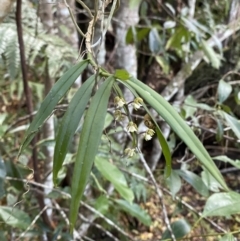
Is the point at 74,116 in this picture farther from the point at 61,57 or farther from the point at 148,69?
the point at 148,69

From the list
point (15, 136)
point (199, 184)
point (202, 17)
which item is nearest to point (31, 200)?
point (15, 136)

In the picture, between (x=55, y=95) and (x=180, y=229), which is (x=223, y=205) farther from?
(x=55, y=95)

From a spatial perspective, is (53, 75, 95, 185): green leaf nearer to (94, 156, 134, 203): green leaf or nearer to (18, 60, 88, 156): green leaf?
(18, 60, 88, 156): green leaf

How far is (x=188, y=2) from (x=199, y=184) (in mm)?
1077

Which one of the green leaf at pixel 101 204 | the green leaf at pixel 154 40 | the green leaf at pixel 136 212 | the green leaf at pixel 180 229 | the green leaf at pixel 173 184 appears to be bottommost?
the green leaf at pixel 136 212

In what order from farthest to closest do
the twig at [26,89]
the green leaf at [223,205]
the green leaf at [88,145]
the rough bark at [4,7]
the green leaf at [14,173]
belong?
the green leaf at [14,173] → the twig at [26,89] → the green leaf at [223,205] → the rough bark at [4,7] → the green leaf at [88,145]

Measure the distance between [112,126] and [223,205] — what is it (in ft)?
2.67

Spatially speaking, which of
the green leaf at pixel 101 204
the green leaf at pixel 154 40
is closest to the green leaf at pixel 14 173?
the green leaf at pixel 101 204

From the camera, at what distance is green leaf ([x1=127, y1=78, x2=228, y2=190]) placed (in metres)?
0.27

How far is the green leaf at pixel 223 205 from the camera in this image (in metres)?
0.52

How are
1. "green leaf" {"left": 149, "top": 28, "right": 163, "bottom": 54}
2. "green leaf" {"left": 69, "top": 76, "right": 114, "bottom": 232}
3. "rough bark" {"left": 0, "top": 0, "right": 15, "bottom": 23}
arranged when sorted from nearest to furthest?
"green leaf" {"left": 69, "top": 76, "right": 114, "bottom": 232}, "rough bark" {"left": 0, "top": 0, "right": 15, "bottom": 23}, "green leaf" {"left": 149, "top": 28, "right": 163, "bottom": 54}

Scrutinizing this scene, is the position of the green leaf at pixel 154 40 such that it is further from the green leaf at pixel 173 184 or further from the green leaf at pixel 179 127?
the green leaf at pixel 179 127

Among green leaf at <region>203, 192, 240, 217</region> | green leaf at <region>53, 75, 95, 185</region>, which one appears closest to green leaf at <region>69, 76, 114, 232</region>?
green leaf at <region>53, 75, 95, 185</region>

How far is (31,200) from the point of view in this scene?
1.05 metres
